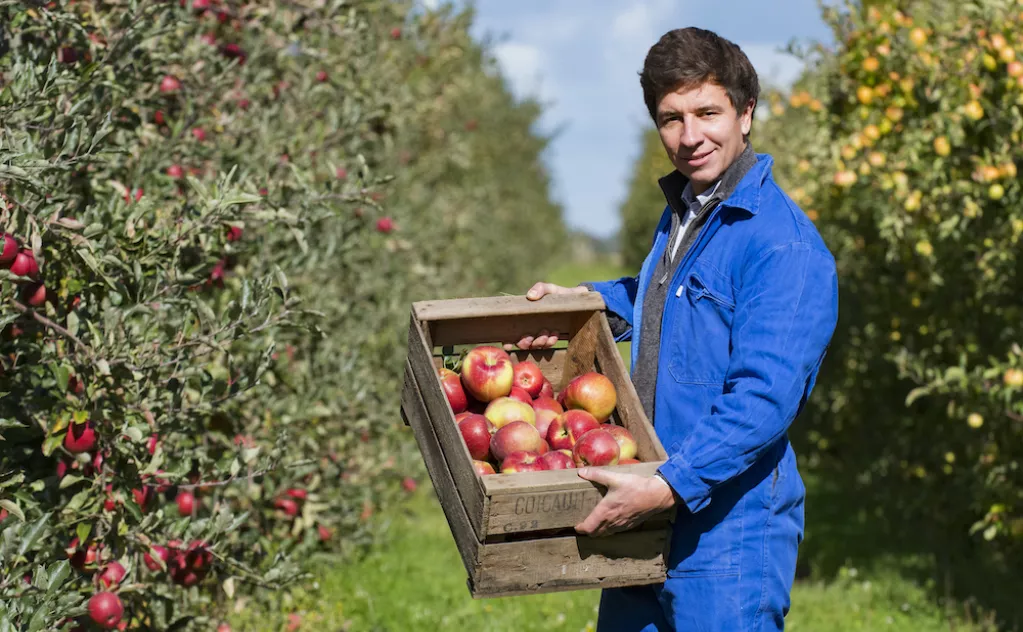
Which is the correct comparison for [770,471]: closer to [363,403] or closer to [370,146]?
[363,403]

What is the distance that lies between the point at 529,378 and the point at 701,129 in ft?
2.71

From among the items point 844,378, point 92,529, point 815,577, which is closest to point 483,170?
point 844,378

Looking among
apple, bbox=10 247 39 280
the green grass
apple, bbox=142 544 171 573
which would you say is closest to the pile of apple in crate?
apple, bbox=142 544 171 573

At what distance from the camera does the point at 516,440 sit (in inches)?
107

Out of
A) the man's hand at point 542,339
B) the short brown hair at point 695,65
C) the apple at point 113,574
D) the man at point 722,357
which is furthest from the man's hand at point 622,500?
the apple at point 113,574

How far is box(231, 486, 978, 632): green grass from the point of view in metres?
5.53

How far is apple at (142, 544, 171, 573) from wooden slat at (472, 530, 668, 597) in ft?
3.71

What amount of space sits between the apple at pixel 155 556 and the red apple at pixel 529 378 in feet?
3.69

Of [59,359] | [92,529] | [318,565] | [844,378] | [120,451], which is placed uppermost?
[59,359]

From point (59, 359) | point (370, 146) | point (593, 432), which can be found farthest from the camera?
point (370, 146)

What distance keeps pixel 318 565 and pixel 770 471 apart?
149 inches

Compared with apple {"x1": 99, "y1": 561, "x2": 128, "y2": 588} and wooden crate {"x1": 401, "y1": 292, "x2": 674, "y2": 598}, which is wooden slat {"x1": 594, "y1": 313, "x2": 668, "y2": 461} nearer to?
wooden crate {"x1": 401, "y1": 292, "x2": 674, "y2": 598}

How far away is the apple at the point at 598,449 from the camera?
2.63 meters

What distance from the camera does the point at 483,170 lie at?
16.6 meters
